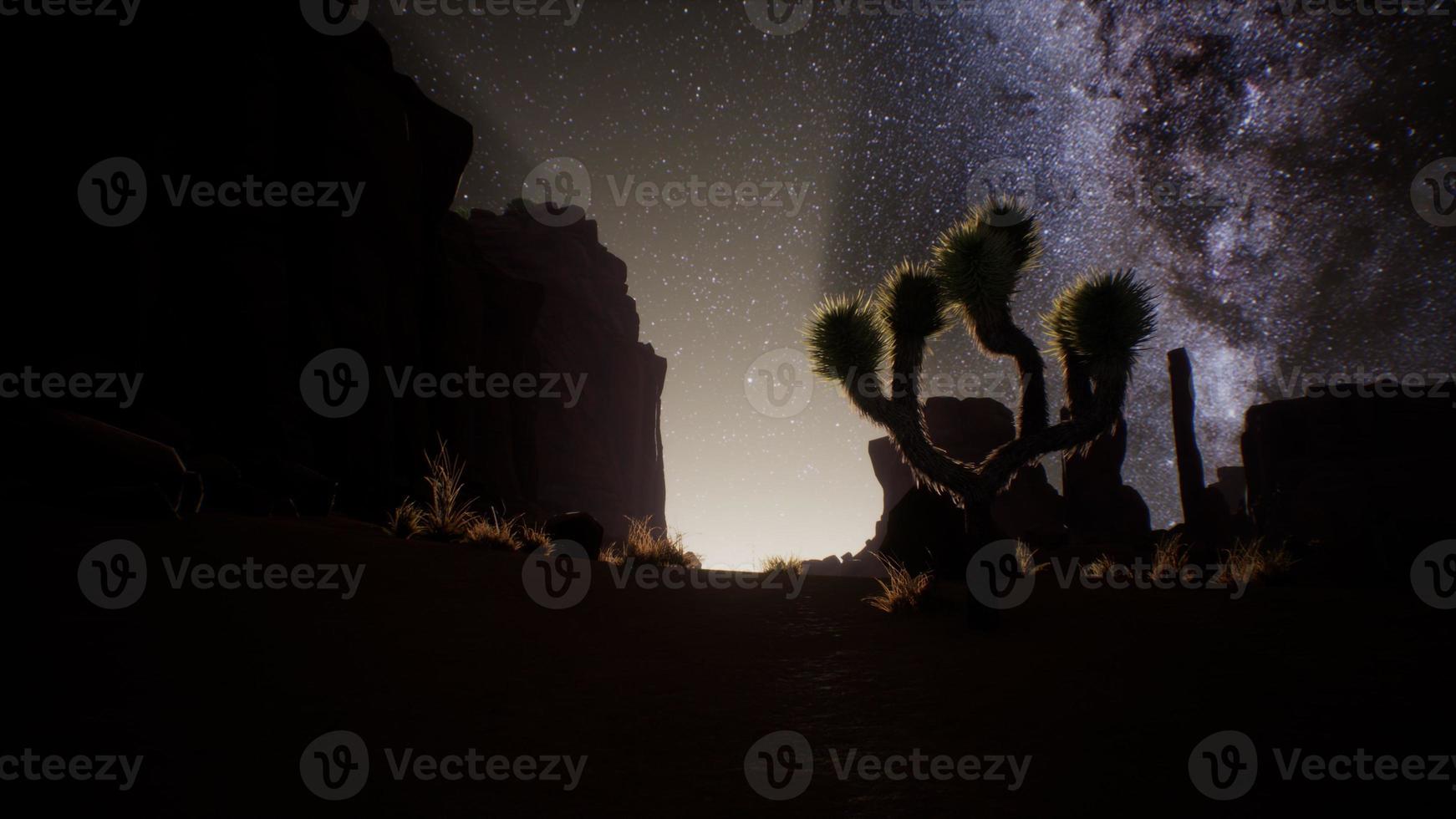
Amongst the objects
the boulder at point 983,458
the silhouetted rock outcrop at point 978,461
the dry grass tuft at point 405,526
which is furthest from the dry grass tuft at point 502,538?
the boulder at point 983,458

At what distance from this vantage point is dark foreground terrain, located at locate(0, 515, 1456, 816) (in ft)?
9.41

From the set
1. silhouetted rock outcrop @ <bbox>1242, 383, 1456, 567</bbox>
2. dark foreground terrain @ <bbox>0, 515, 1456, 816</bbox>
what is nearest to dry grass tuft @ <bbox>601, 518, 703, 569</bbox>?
dark foreground terrain @ <bbox>0, 515, 1456, 816</bbox>

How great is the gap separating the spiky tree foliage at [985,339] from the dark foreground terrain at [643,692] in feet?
7.37

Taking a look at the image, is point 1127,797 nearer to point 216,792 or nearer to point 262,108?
point 216,792

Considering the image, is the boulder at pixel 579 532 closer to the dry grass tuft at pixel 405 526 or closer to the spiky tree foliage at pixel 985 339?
the dry grass tuft at pixel 405 526

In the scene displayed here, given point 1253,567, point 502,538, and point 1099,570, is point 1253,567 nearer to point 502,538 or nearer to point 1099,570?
point 1099,570

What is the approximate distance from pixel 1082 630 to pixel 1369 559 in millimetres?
7221

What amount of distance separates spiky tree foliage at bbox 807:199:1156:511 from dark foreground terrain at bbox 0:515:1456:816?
2.25 meters

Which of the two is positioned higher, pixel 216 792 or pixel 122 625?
pixel 122 625

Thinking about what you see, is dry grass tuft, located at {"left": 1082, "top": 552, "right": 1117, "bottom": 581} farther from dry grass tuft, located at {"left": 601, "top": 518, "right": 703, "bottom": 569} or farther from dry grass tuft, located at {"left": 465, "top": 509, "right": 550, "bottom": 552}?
dry grass tuft, located at {"left": 465, "top": 509, "right": 550, "bottom": 552}

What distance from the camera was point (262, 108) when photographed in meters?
13.8

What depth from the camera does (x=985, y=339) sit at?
28.4 ft

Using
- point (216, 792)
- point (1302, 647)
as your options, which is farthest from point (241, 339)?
point (1302, 647)

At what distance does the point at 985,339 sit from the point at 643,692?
22.5 feet
